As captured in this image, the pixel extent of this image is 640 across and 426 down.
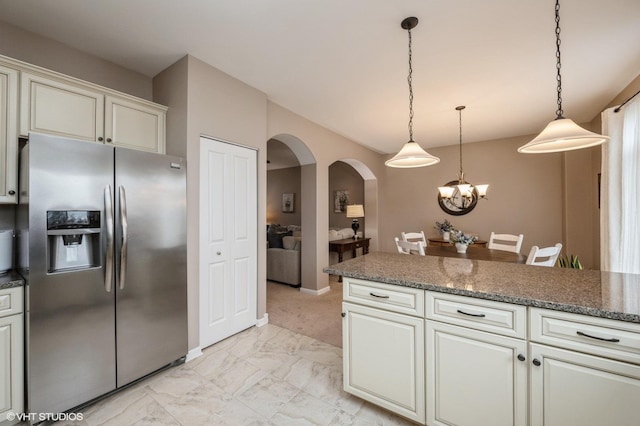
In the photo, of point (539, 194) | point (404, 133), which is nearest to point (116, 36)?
point (404, 133)

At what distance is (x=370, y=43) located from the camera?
2145 millimetres

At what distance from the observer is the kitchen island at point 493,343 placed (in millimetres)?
1090

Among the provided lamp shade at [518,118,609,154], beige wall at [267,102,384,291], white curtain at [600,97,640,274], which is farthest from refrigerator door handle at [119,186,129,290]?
white curtain at [600,97,640,274]

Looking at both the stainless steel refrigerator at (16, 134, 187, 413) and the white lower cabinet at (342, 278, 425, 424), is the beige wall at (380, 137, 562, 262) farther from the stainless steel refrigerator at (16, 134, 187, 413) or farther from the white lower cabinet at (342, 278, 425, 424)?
the stainless steel refrigerator at (16, 134, 187, 413)

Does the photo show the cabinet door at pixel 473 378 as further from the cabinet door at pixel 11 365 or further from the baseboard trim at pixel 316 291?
the baseboard trim at pixel 316 291

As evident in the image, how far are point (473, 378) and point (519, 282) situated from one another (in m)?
0.57

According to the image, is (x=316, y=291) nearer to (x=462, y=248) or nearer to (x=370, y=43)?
(x=462, y=248)

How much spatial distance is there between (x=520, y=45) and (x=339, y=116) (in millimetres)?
2110

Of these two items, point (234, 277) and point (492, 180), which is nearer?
point (234, 277)

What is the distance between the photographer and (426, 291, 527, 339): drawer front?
4.07 feet

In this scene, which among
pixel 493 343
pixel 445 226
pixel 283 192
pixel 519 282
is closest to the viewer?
pixel 493 343

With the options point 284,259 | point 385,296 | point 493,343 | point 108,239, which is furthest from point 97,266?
point 284,259

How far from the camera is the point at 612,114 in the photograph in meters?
2.82

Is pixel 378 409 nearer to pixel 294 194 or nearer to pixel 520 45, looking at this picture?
pixel 520 45
